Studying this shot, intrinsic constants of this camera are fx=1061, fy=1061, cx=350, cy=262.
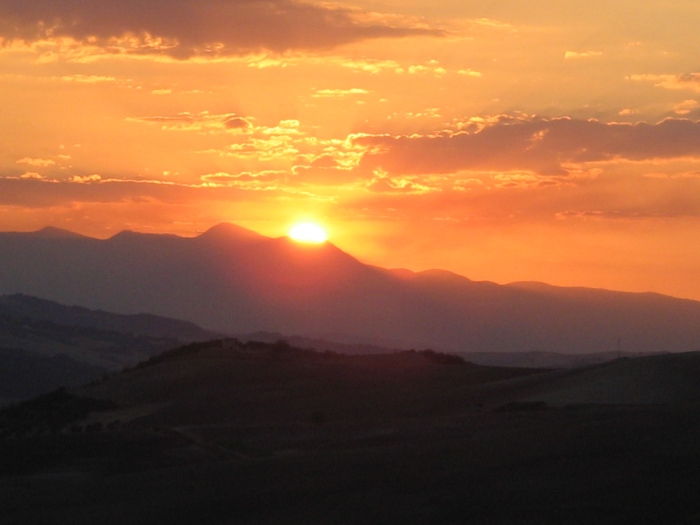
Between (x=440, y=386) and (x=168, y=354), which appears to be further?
(x=168, y=354)

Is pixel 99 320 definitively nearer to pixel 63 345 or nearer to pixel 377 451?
pixel 63 345

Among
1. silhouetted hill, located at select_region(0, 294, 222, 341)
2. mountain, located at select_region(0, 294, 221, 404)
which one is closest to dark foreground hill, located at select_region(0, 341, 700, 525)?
mountain, located at select_region(0, 294, 221, 404)

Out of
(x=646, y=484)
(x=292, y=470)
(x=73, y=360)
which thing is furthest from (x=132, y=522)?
(x=73, y=360)

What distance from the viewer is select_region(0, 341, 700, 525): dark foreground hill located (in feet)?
58.6

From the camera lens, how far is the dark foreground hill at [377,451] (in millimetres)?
17859

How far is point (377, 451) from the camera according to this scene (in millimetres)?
23219

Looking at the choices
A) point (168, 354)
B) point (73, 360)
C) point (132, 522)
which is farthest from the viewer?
point (73, 360)

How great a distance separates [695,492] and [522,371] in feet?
89.8

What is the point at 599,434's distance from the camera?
2256 centimetres

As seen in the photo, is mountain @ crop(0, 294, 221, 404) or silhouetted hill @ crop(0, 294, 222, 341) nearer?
mountain @ crop(0, 294, 221, 404)

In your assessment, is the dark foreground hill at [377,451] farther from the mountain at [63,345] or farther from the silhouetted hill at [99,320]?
the silhouetted hill at [99,320]

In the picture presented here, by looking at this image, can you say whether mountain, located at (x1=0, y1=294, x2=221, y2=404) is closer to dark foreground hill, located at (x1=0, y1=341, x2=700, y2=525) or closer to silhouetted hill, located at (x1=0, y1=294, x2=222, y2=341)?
silhouetted hill, located at (x1=0, y1=294, x2=222, y2=341)

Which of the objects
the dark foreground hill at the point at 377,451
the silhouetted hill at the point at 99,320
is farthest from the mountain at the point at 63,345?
the dark foreground hill at the point at 377,451

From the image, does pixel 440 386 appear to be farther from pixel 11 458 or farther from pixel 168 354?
pixel 168 354
